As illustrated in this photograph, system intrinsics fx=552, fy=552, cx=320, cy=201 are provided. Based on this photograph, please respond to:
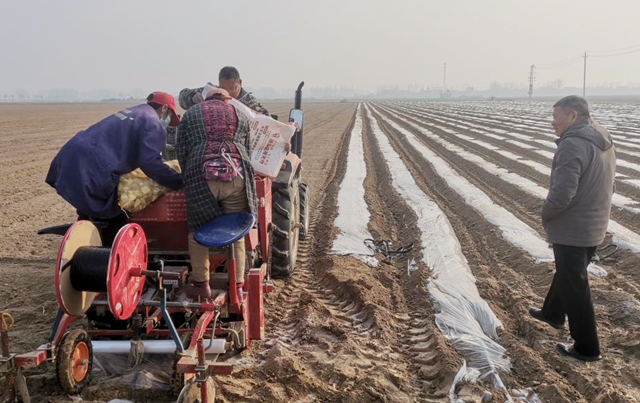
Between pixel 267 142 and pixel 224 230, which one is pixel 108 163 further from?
pixel 267 142

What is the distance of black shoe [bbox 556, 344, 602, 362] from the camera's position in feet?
12.3

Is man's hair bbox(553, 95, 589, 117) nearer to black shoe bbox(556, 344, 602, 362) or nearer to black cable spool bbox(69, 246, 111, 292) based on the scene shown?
black shoe bbox(556, 344, 602, 362)

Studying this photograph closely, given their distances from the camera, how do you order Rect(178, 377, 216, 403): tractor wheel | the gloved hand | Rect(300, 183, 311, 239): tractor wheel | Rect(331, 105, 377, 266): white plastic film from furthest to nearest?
Rect(300, 183, 311, 239): tractor wheel, Rect(331, 105, 377, 266): white plastic film, the gloved hand, Rect(178, 377, 216, 403): tractor wheel

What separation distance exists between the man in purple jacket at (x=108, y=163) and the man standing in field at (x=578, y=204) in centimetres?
253

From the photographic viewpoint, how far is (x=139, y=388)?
3295 mm

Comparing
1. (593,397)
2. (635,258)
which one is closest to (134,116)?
(593,397)

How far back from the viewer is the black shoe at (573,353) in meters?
3.74

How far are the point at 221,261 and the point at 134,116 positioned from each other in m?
1.12

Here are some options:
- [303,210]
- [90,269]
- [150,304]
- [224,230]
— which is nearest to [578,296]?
[224,230]

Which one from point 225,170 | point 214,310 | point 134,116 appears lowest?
point 214,310

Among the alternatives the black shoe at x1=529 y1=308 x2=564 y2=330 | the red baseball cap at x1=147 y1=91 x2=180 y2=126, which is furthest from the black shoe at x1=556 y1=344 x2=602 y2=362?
the red baseball cap at x1=147 y1=91 x2=180 y2=126

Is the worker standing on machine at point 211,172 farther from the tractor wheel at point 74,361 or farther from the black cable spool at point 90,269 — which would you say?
the tractor wheel at point 74,361

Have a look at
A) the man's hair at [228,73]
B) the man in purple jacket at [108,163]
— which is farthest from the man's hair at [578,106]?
the man's hair at [228,73]

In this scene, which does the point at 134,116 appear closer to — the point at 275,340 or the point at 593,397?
the point at 275,340
